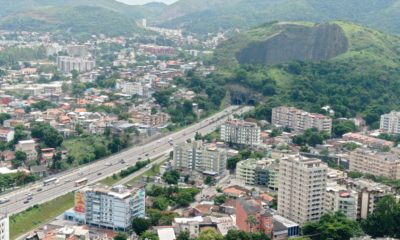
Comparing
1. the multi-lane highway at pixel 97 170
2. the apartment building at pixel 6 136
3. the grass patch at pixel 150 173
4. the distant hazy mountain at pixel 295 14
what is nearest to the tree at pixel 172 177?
the grass patch at pixel 150 173

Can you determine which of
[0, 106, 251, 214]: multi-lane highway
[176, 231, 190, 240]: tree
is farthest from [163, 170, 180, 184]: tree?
[176, 231, 190, 240]: tree

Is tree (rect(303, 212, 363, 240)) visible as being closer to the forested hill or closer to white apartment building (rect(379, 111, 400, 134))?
white apartment building (rect(379, 111, 400, 134))

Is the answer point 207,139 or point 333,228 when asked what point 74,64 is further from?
point 333,228

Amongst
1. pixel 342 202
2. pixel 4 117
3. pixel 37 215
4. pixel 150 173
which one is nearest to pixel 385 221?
pixel 342 202

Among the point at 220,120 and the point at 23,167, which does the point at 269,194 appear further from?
the point at 220,120

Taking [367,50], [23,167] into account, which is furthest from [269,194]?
[367,50]

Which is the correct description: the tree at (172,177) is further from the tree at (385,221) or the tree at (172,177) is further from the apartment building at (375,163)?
the tree at (385,221)
